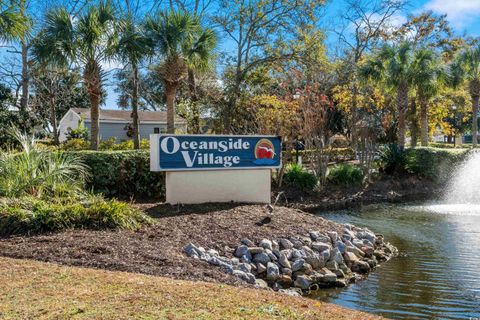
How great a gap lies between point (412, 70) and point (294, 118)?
7.34 m

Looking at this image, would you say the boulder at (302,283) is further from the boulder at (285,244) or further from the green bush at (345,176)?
the green bush at (345,176)

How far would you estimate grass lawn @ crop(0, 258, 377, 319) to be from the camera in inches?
161

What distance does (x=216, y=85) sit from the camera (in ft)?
77.2

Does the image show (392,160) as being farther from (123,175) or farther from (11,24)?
(11,24)

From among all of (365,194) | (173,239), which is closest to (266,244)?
(173,239)

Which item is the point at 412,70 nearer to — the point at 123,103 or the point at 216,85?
the point at 216,85

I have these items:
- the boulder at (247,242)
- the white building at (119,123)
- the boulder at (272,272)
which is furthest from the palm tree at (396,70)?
the white building at (119,123)

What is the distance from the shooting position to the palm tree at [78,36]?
1422 cm

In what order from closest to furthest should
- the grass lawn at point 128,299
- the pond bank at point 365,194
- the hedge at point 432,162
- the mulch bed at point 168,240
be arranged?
the grass lawn at point 128,299 → the mulch bed at point 168,240 → the pond bank at point 365,194 → the hedge at point 432,162

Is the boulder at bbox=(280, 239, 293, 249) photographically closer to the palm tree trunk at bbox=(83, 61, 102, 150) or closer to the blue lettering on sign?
the blue lettering on sign

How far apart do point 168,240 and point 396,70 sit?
17354 mm

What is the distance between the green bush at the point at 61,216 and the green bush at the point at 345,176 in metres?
11.3

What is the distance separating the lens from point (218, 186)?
1053cm

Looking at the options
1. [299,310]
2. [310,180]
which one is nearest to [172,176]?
[299,310]
